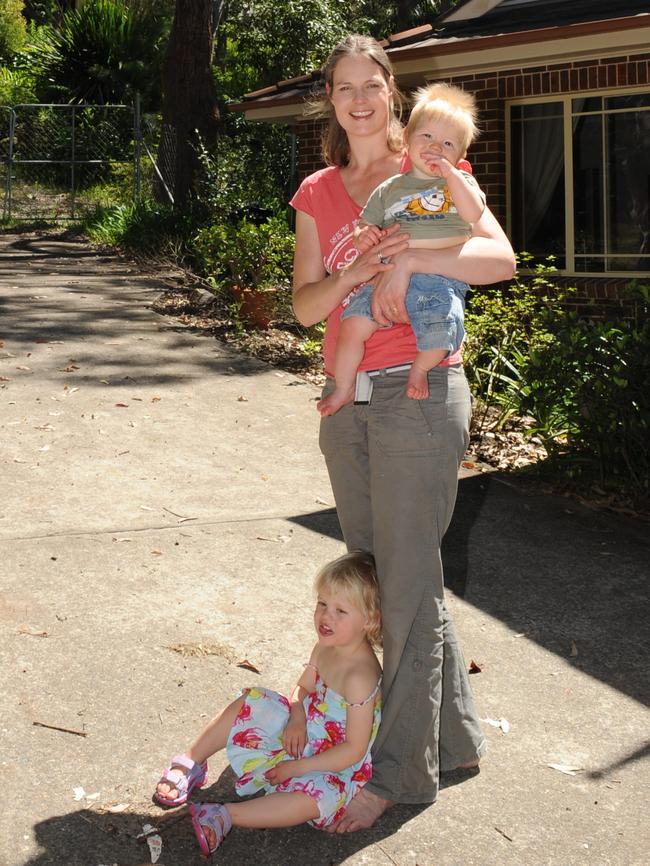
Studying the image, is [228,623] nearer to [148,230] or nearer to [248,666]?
[248,666]

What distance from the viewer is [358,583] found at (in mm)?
3451

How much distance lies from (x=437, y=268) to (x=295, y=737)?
1449 millimetres

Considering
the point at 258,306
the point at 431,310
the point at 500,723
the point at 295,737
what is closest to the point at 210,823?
the point at 295,737

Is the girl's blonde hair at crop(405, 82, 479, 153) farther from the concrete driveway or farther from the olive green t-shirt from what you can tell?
the concrete driveway

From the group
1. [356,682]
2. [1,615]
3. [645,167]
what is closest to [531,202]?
[645,167]

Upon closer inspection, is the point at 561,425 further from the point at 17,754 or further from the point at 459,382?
the point at 17,754

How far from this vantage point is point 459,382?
3.45 m

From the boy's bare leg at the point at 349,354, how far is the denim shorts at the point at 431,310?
3 cm

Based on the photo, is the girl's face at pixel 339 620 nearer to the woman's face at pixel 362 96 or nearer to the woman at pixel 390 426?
the woman at pixel 390 426

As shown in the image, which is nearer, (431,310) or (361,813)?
(431,310)

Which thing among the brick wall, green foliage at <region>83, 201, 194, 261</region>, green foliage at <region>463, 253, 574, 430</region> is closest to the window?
the brick wall

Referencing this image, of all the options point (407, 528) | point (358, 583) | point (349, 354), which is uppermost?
point (349, 354)

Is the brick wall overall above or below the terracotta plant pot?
above

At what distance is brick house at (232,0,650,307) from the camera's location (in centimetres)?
1060
